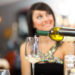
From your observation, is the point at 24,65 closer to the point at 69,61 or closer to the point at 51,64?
the point at 51,64

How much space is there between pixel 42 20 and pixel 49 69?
18.4 inches

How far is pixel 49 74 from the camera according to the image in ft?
5.60

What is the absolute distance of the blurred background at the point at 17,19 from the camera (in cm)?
166

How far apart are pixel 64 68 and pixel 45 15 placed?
53cm

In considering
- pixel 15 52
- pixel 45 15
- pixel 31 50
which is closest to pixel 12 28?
pixel 15 52

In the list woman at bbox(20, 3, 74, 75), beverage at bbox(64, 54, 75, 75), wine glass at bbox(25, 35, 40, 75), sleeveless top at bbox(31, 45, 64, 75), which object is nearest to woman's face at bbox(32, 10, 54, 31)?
woman at bbox(20, 3, 74, 75)

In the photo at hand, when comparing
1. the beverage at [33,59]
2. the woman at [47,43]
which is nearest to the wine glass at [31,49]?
the beverage at [33,59]

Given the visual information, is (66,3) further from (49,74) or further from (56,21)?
(49,74)

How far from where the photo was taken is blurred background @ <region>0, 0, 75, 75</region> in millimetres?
1663

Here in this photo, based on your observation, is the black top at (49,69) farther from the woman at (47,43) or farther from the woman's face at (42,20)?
the woman's face at (42,20)

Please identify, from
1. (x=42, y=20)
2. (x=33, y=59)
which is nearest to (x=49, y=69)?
(x=42, y=20)

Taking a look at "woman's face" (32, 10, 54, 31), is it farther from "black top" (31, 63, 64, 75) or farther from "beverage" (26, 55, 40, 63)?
"beverage" (26, 55, 40, 63)

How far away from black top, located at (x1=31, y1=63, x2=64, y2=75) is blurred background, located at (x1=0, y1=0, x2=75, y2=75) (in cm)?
23

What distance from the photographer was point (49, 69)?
170 centimetres
